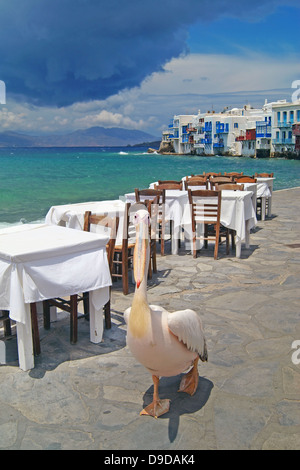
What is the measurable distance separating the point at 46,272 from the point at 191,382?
1.37 meters

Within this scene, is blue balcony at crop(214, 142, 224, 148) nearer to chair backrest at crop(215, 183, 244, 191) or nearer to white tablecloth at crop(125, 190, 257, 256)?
chair backrest at crop(215, 183, 244, 191)

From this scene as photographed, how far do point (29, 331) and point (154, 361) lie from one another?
1.21 metres

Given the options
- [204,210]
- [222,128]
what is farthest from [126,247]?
[222,128]

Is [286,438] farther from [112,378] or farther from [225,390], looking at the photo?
[112,378]

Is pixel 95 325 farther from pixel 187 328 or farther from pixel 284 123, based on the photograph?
pixel 284 123

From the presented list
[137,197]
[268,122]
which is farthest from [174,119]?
[137,197]

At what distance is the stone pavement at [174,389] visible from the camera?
2719 mm

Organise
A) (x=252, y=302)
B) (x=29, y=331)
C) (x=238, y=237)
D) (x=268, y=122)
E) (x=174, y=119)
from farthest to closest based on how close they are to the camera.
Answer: (x=174, y=119) → (x=268, y=122) → (x=238, y=237) → (x=252, y=302) → (x=29, y=331)

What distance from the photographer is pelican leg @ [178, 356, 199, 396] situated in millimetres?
3205

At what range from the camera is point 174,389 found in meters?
3.31

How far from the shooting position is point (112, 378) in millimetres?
3430

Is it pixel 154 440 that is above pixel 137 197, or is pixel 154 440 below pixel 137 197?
below
